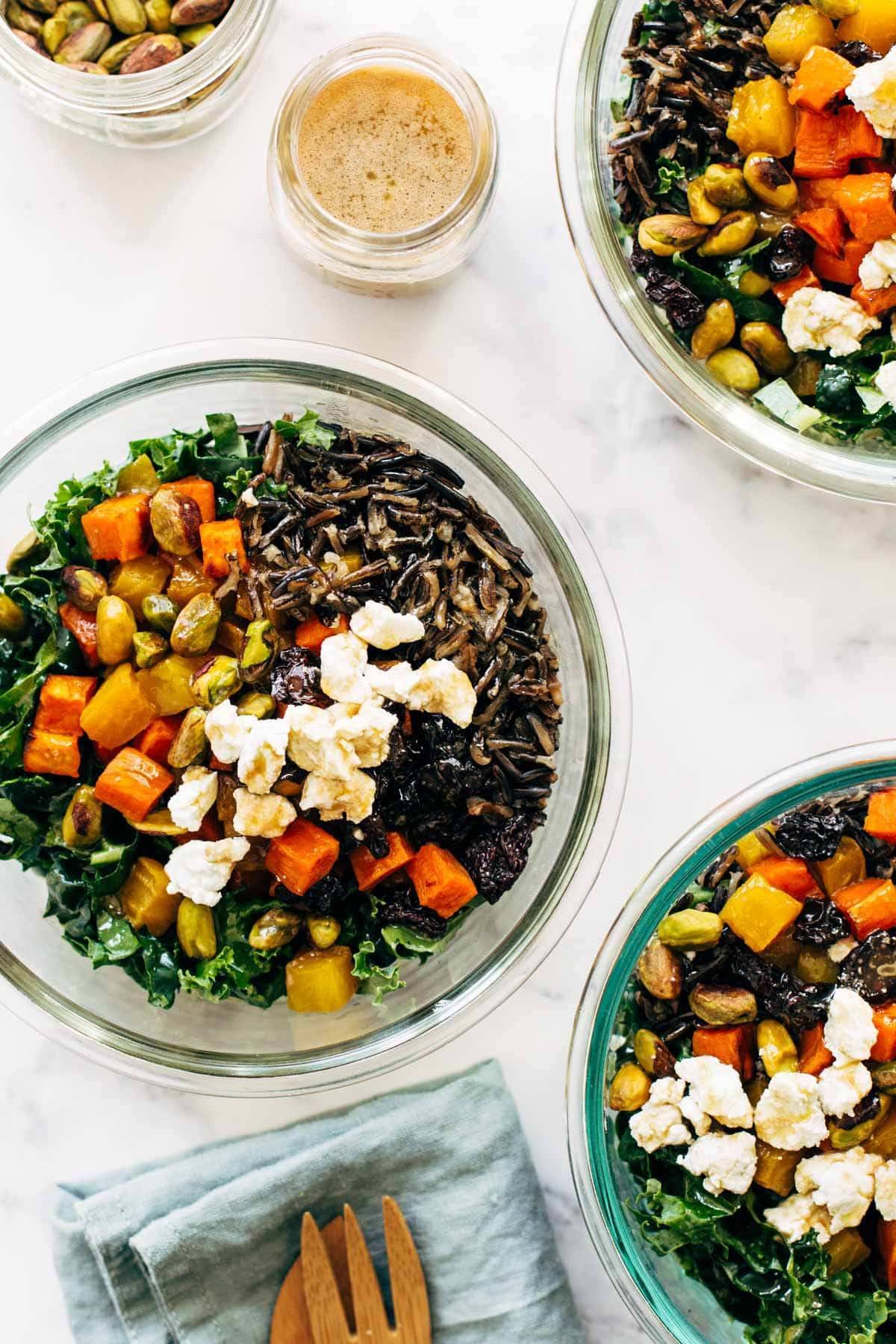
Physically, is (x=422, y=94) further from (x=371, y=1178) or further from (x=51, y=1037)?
(x=371, y=1178)

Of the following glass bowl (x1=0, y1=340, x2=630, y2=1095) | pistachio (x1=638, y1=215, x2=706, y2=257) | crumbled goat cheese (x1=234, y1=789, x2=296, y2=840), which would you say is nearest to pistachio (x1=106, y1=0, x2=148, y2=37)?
glass bowl (x1=0, y1=340, x2=630, y2=1095)

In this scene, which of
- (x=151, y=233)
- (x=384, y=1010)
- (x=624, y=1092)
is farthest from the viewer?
(x=151, y=233)

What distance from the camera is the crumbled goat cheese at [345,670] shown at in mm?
1729

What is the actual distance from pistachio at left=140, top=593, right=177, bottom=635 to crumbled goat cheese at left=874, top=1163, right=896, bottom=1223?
1396 millimetres

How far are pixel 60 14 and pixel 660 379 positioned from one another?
1.30m

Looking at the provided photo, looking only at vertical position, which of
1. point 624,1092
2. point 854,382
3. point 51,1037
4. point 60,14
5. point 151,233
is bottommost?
point 624,1092

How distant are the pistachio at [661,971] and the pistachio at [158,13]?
1.88 m

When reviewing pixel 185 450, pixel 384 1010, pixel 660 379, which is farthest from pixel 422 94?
pixel 384 1010

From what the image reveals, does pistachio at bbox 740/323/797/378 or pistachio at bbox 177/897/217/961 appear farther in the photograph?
pistachio at bbox 740/323/797/378

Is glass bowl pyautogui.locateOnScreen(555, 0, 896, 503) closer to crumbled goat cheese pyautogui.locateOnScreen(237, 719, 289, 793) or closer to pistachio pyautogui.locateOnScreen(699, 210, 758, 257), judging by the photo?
pistachio pyautogui.locateOnScreen(699, 210, 758, 257)

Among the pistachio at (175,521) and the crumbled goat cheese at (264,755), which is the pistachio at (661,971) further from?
the pistachio at (175,521)

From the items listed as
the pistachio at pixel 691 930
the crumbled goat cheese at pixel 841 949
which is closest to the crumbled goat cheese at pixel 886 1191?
the crumbled goat cheese at pixel 841 949

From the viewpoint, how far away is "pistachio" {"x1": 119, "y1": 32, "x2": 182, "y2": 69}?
6.81 ft

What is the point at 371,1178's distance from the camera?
221 cm
